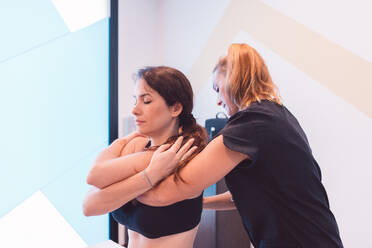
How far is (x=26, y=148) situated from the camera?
234 centimetres

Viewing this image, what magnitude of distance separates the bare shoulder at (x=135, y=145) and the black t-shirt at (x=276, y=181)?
1.36ft

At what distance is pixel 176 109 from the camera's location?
1.16 meters

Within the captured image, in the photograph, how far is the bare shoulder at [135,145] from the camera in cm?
120

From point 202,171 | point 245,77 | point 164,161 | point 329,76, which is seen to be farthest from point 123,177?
point 329,76

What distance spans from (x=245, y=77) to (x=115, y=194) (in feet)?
1.95

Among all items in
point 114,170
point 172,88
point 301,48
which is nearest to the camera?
point 114,170

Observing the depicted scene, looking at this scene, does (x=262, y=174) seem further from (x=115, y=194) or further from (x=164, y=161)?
(x=115, y=194)

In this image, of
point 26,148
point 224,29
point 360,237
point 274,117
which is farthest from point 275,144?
point 26,148

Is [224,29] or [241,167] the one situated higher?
[224,29]

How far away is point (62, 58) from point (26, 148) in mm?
804

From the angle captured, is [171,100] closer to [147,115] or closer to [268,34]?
[147,115]

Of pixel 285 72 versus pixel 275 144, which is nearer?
pixel 275 144

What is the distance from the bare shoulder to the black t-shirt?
414 mm

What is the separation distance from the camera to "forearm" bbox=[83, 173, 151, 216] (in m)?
0.96
